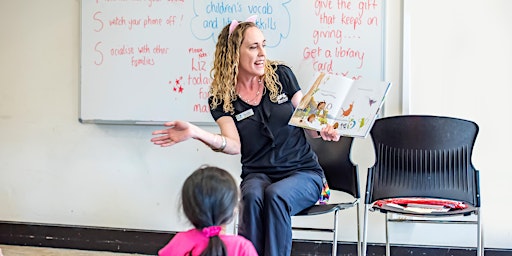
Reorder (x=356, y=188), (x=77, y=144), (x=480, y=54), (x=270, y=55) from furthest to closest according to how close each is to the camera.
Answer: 1. (x=77, y=144)
2. (x=270, y=55)
3. (x=480, y=54)
4. (x=356, y=188)

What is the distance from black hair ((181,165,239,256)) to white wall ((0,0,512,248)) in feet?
5.33

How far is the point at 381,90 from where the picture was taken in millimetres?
2461

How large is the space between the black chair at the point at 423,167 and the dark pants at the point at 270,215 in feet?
1.46

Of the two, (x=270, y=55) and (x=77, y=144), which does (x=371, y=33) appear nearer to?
(x=270, y=55)

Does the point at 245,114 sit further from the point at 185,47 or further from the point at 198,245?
the point at 198,245

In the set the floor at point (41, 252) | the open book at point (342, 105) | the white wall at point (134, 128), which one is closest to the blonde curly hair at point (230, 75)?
the open book at point (342, 105)

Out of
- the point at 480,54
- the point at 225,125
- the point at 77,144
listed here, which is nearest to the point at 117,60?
the point at 77,144

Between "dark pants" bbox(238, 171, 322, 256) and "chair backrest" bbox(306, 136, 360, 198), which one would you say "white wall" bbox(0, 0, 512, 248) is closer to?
"chair backrest" bbox(306, 136, 360, 198)

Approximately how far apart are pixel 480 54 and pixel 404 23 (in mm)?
383

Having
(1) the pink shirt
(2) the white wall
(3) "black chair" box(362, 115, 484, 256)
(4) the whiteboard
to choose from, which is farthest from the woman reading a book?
(1) the pink shirt

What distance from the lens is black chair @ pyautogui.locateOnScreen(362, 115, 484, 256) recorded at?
261 centimetres

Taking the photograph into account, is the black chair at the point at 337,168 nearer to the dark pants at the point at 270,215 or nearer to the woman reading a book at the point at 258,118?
the woman reading a book at the point at 258,118

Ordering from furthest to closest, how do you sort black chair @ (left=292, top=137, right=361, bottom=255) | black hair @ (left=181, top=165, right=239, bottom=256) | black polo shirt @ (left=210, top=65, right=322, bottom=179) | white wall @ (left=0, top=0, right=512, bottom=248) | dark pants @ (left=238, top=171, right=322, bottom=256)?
white wall @ (left=0, top=0, right=512, bottom=248) < black chair @ (left=292, top=137, right=361, bottom=255) < black polo shirt @ (left=210, top=65, right=322, bottom=179) < dark pants @ (left=238, top=171, right=322, bottom=256) < black hair @ (left=181, top=165, right=239, bottom=256)

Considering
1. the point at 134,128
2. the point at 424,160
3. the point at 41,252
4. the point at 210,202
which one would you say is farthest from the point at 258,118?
the point at 41,252
